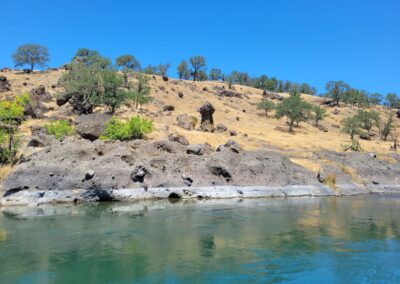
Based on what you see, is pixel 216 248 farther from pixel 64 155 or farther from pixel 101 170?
pixel 64 155

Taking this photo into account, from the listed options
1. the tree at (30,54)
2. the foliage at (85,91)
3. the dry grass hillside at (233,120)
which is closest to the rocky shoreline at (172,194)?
the dry grass hillside at (233,120)

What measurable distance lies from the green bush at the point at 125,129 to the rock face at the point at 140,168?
4623 millimetres

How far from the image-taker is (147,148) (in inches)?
1189

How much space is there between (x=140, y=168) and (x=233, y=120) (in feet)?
146

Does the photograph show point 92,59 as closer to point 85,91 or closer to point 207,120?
point 85,91

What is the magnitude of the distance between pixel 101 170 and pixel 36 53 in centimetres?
8025

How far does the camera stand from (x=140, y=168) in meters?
26.2

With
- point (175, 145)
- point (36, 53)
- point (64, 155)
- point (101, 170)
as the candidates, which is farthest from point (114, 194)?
point (36, 53)

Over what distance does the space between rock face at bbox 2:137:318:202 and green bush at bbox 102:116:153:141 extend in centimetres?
462

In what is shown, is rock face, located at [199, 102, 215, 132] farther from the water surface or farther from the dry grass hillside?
the water surface

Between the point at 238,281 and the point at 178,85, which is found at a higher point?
the point at 178,85

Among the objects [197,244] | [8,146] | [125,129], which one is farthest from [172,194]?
[8,146]

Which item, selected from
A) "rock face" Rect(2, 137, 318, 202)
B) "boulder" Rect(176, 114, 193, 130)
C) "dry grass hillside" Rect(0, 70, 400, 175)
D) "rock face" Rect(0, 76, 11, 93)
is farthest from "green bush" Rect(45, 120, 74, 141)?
"rock face" Rect(0, 76, 11, 93)

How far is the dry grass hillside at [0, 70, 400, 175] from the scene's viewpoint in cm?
4322
